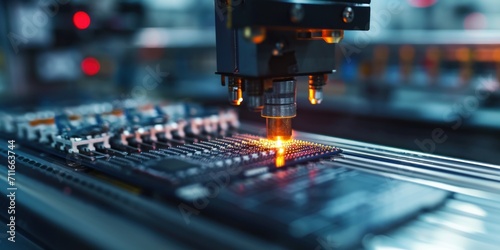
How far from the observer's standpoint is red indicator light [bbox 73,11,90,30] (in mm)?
3075

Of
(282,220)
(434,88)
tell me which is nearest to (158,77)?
(434,88)

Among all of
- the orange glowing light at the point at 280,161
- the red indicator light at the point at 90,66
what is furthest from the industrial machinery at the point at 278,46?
the red indicator light at the point at 90,66

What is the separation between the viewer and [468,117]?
2.96m

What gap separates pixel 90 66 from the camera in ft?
11.4

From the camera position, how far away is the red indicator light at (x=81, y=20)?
3075mm

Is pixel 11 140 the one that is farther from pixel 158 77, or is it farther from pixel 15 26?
pixel 158 77

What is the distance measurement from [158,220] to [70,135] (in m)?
0.65

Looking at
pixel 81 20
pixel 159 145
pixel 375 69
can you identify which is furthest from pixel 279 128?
pixel 375 69

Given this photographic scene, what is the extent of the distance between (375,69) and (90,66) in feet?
7.31

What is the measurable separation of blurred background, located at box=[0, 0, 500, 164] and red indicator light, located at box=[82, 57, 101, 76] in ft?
0.03

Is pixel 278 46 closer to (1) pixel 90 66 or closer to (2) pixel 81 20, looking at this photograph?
(2) pixel 81 20

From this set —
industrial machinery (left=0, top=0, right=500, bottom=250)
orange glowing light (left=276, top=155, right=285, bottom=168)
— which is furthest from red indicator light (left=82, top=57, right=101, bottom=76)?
orange glowing light (left=276, top=155, right=285, bottom=168)

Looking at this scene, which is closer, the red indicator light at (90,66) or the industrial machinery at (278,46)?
the industrial machinery at (278,46)

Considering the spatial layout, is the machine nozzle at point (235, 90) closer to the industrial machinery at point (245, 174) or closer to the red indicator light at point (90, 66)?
the industrial machinery at point (245, 174)
